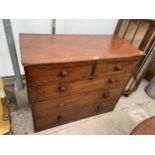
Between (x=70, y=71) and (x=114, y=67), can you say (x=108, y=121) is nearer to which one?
(x=114, y=67)

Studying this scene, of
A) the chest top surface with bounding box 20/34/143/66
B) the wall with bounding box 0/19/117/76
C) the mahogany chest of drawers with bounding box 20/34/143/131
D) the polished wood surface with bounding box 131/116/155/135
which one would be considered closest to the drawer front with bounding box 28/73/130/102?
the mahogany chest of drawers with bounding box 20/34/143/131

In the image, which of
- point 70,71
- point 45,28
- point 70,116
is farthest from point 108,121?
point 45,28

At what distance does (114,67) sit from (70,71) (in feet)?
1.39

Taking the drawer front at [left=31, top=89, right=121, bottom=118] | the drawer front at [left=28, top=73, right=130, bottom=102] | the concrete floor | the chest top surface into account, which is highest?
the chest top surface

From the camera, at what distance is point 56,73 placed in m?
1.04

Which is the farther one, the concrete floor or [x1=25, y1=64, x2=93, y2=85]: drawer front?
the concrete floor

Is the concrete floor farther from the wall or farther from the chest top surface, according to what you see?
the chest top surface

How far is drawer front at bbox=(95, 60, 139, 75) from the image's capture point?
46.7 inches

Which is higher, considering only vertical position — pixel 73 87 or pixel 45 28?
pixel 45 28

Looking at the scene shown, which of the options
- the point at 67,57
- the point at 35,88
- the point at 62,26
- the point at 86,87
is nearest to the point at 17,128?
the point at 35,88
